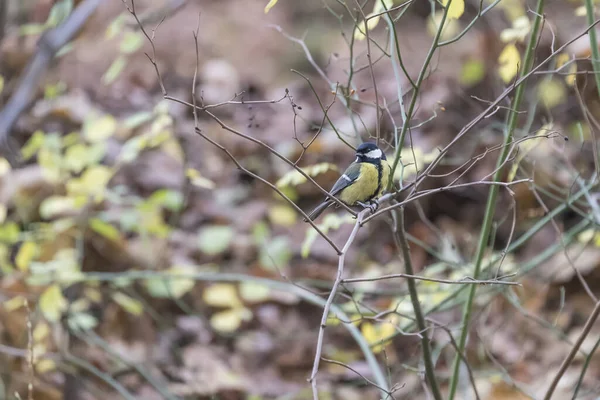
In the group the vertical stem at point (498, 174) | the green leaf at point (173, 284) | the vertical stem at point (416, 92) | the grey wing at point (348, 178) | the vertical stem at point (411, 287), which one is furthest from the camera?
the green leaf at point (173, 284)

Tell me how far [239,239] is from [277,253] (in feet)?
1.44

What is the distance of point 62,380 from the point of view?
3914mm

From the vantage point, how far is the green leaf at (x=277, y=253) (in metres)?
4.40

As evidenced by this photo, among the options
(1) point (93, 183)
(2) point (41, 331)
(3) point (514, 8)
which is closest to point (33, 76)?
(1) point (93, 183)

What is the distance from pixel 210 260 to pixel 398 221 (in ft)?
9.73

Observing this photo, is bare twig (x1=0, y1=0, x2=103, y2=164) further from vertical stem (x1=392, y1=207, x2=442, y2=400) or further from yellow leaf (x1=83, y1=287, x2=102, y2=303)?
vertical stem (x1=392, y1=207, x2=442, y2=400)

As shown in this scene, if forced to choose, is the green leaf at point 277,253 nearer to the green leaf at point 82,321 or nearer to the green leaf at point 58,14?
the green leaf at point 82,321

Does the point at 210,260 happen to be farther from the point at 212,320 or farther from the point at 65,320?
the point at 65,320

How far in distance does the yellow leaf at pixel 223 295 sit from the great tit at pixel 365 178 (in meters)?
1.65

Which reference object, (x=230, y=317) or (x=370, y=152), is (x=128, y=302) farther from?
(x=370, y=152)

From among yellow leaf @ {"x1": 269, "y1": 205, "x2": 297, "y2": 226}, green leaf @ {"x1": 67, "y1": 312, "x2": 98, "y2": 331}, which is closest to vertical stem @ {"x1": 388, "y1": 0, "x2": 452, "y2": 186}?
green leaf @ {"x1": 67, "y1": 312, "x2": 98, "y2": 331}

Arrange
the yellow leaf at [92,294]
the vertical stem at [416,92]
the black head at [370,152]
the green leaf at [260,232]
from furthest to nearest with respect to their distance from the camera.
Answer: the green leaf at [260,232]
the yellow leaf at [92,294]
the black head at [370,152]
the vertical stem at [416,92]

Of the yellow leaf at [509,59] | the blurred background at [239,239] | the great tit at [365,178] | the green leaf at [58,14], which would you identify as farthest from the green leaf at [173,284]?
the yellow leaf at [509,59]

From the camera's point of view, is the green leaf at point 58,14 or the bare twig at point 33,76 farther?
the green leaf at point 58,14
